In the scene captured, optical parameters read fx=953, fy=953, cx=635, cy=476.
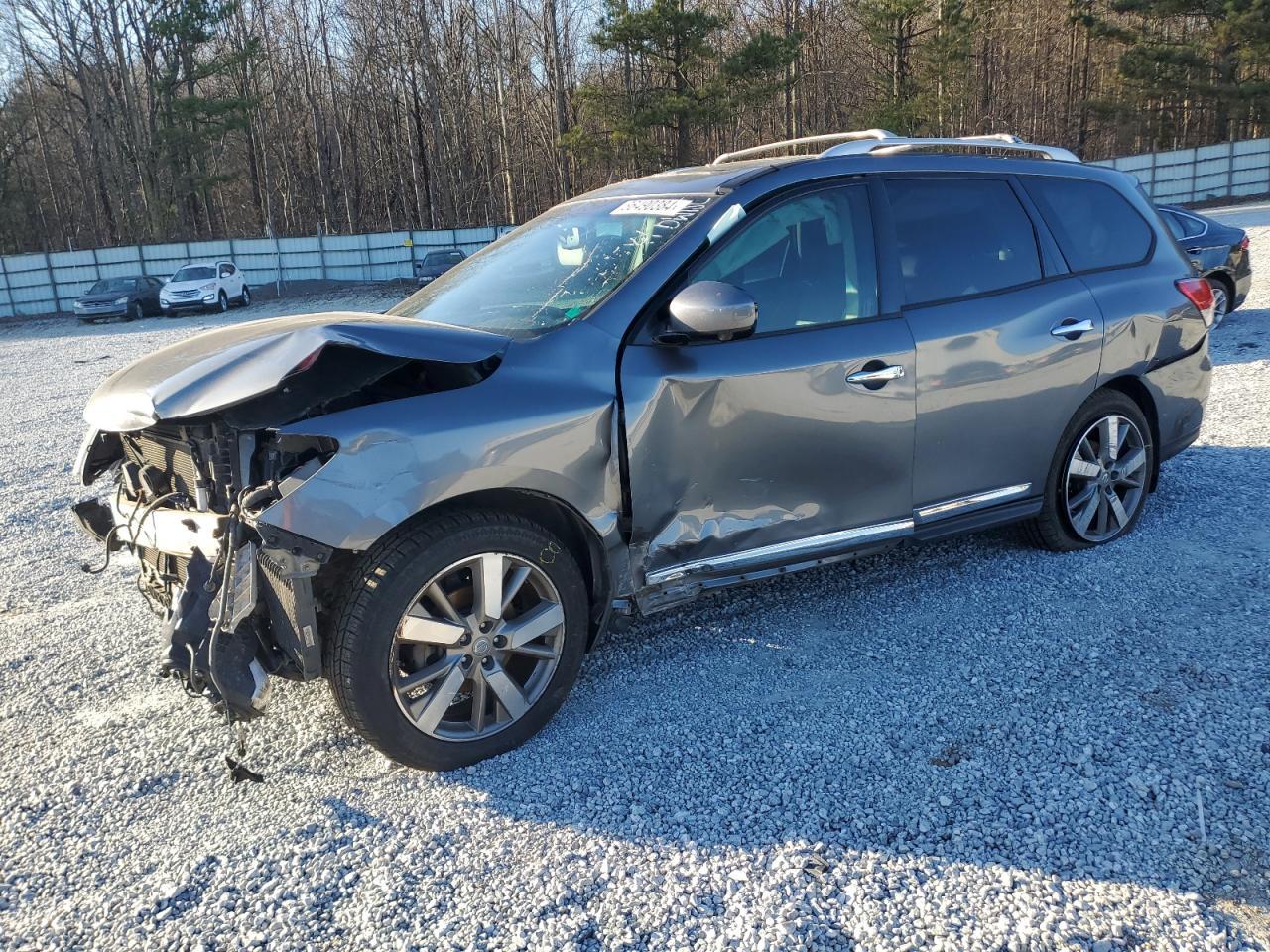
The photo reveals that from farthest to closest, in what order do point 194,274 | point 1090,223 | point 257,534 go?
1. point 194,274
2. point 1090,223
3. point 257,534

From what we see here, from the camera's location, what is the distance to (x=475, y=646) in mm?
3088

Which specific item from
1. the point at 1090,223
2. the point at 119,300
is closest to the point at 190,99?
the point at 119,300

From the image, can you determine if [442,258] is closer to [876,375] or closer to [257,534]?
[876,375]

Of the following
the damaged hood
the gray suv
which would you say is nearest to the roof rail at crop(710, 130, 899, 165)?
the gray suv

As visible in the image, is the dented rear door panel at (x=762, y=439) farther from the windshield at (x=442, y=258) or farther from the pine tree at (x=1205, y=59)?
the pine tree at (x=1205, y=59)

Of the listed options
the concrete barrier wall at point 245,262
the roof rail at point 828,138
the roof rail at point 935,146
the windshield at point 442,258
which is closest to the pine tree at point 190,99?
the concrete barrier wall at point 245,262

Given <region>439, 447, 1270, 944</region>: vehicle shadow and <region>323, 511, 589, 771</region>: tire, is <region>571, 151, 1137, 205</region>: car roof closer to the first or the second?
<region>323, 511, 589, 771</region>: tire

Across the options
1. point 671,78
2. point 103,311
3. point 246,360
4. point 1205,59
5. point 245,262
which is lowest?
point 103,311

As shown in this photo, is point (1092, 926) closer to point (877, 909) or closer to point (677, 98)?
point (877, 909)

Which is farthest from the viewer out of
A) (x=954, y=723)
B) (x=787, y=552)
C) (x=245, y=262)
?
(x=245, y=262)

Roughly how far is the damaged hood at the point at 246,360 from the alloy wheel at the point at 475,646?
71 cm

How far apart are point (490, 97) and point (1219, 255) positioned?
3920 centimetres

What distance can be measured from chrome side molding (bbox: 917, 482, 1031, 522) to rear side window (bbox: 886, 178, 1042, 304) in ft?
2.86

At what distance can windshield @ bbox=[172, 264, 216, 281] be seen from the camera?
2620cm
